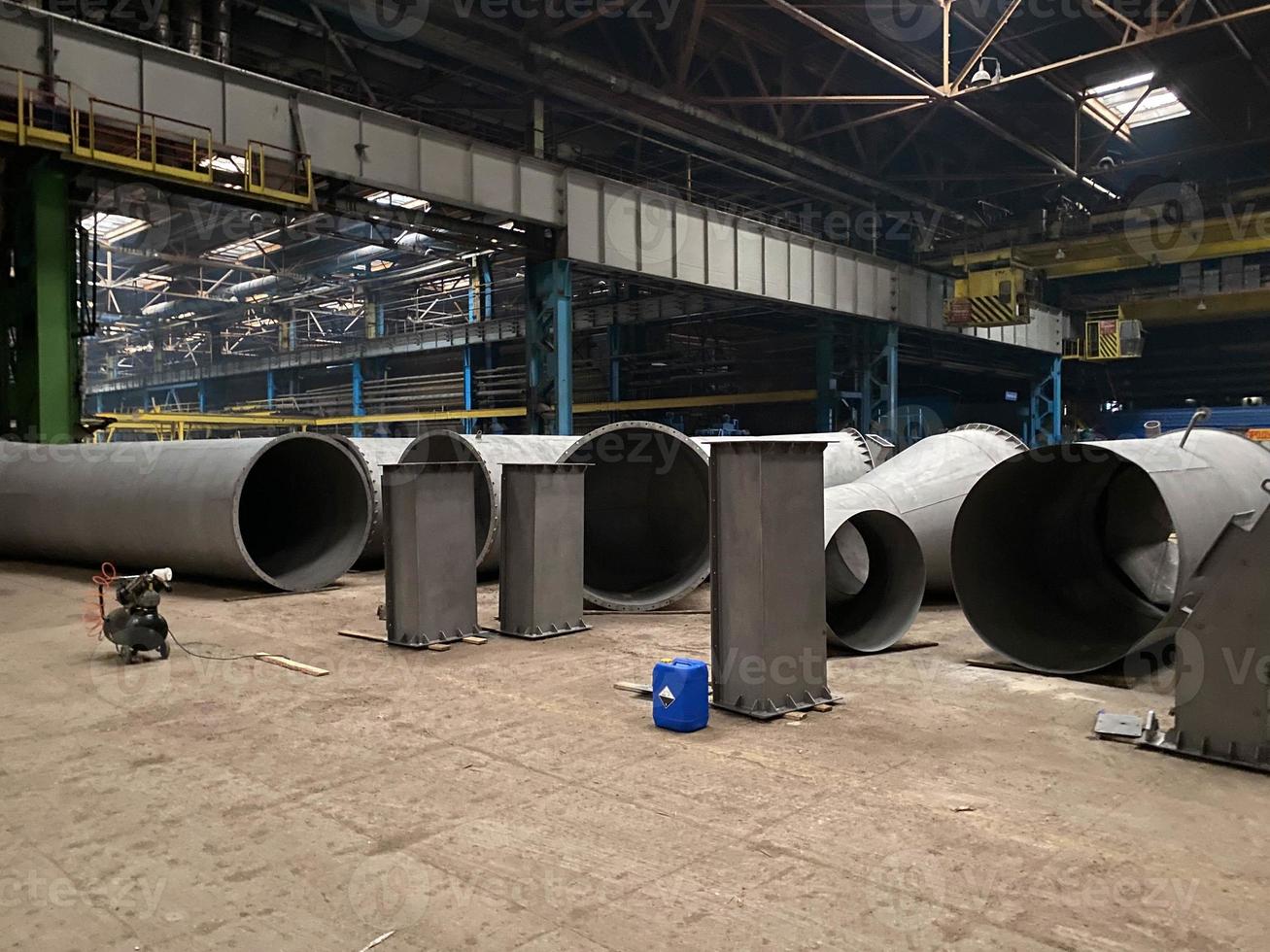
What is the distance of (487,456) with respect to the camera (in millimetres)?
8266

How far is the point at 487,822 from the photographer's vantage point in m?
2.93

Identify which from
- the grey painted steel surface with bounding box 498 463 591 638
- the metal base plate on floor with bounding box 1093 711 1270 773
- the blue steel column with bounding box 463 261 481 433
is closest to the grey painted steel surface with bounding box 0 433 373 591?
the grey painted steel surface with bounding box 498 463 591 638

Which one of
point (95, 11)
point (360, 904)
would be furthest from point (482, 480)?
point (95, 11)

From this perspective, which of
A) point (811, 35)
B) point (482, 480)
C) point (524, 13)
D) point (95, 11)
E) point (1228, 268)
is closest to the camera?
point (482, 480)

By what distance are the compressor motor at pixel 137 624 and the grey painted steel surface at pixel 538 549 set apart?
6.92ft

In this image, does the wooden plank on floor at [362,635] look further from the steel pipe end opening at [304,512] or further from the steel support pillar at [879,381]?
the steel support pillar at [879,381]

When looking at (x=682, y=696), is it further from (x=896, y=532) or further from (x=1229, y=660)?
(x=896, y=532)

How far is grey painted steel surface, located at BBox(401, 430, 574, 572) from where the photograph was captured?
8.07 m

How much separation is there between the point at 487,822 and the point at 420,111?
51.2 ft

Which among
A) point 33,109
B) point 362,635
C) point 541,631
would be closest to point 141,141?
point 33,109

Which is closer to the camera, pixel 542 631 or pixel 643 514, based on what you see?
pixel 542 631

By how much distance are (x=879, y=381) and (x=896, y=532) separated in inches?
581

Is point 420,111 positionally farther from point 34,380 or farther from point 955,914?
point 955,914

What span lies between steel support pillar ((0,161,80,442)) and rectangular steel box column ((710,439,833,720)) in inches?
397
